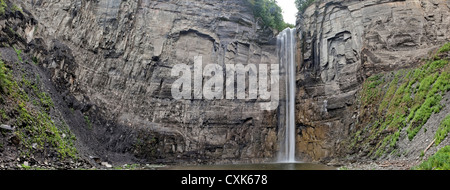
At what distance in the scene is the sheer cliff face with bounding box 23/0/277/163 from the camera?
29891 mm

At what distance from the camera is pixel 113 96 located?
31.0 meters

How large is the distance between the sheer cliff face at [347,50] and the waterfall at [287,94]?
89 centimetres

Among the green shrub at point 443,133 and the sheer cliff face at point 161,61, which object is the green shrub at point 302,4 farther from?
the green shrub at point 443,133

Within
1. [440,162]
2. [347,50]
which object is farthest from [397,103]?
[440,162]

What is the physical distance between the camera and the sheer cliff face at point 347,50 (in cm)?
2891

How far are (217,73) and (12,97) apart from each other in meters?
21.0

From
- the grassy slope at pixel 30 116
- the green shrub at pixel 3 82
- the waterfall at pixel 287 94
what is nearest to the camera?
the grassy slope at pixel 30 116

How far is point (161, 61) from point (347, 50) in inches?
697

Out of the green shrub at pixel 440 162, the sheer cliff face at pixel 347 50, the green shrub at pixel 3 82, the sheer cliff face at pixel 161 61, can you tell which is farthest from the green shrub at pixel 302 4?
the green shrub at pixel 3 82

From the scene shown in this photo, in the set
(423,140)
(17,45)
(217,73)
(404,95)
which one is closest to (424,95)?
(404,95)

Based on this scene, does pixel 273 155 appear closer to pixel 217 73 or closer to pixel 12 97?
pixel 217 73

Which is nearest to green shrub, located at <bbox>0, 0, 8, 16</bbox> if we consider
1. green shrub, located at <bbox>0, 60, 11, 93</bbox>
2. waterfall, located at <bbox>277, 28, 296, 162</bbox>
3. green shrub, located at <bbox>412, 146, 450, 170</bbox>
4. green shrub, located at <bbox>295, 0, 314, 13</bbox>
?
green shrub, located at <bbox>0, 60, 11, 93</bbox>

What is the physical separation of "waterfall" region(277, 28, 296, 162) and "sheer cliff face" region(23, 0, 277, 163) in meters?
0.99

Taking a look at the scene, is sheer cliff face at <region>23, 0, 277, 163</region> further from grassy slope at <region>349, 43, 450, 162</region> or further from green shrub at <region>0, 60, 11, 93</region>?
grassy slope at <region>349, 43, 450, 162</region>
